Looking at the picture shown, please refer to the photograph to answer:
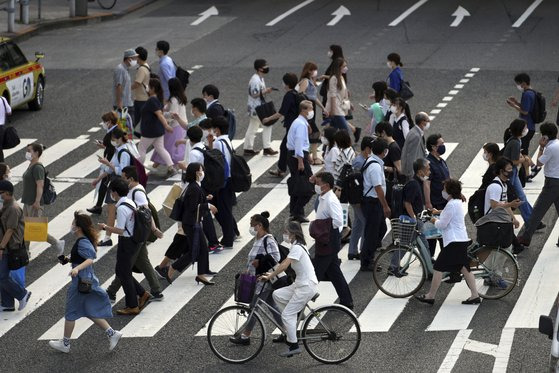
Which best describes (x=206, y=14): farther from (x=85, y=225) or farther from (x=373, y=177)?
(x=85, y=225)

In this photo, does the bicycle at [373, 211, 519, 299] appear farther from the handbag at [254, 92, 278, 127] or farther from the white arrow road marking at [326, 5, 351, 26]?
the white arrow road marking at [326, 5, 351, 26]

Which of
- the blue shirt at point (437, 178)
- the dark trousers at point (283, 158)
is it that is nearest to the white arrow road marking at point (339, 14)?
the dark trousers at point (283, 158)

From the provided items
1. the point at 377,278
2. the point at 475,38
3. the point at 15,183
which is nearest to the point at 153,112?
the point at 15,183

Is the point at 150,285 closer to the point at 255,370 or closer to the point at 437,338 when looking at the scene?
the point at 255,370

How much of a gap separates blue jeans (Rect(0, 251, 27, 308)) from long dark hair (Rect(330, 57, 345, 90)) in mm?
7980

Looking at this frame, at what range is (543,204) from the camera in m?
19.0

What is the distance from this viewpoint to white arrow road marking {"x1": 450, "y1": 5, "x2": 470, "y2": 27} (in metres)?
35.8

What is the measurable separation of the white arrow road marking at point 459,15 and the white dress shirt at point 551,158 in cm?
1709

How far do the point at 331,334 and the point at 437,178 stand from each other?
4.01 m

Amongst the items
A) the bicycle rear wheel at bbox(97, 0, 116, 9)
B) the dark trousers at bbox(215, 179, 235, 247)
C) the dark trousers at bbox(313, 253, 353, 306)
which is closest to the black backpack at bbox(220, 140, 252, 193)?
the dark trousers at bbox(215, 179, 235, 247)

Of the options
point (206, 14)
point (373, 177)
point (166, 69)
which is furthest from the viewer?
point (206, 14)

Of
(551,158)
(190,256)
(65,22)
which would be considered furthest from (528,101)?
(65,22)

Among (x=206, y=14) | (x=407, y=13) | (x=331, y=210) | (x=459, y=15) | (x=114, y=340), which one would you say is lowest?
Answer: (x=206, y=14)

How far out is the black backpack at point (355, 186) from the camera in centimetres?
1814
